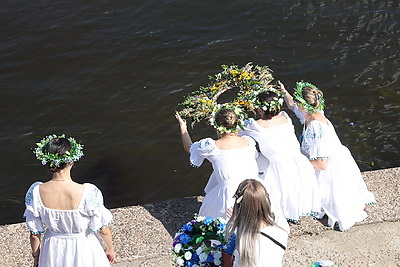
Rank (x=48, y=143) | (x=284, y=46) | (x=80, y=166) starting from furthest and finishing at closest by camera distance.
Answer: (x=284, y=46), (x=80, y=166), (x=48, y=143)

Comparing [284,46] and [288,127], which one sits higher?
[288,127]

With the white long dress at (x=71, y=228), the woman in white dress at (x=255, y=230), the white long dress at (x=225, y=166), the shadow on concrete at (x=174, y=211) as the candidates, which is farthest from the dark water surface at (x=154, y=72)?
the woman in white dress at (x=255, y=230)

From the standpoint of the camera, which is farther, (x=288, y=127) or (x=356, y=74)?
(x=356, y=74)

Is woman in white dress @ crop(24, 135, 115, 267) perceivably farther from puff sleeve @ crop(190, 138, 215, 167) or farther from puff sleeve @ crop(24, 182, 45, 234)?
puff sleeve @ crop(190, 138, 215, 167)

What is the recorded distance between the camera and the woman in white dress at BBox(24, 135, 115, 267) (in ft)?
16.0

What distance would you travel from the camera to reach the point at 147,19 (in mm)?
12891

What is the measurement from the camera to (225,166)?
603cm

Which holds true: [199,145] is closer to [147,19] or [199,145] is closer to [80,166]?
[80,166]

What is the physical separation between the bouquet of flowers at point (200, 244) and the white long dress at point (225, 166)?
1.11 m

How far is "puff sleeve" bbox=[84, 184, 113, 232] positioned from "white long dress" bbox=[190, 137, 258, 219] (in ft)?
4.74

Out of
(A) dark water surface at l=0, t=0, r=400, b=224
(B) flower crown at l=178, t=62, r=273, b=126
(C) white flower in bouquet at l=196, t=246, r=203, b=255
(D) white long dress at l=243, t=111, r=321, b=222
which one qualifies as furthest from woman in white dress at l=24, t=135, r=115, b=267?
(A) dark water surface at l=0, t=0, r=400, b=224

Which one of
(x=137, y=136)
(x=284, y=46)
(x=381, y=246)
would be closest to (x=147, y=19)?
(x=284, y=46)

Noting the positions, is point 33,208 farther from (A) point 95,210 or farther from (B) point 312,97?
(B) point 312,97

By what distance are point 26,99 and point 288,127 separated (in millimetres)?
6002
